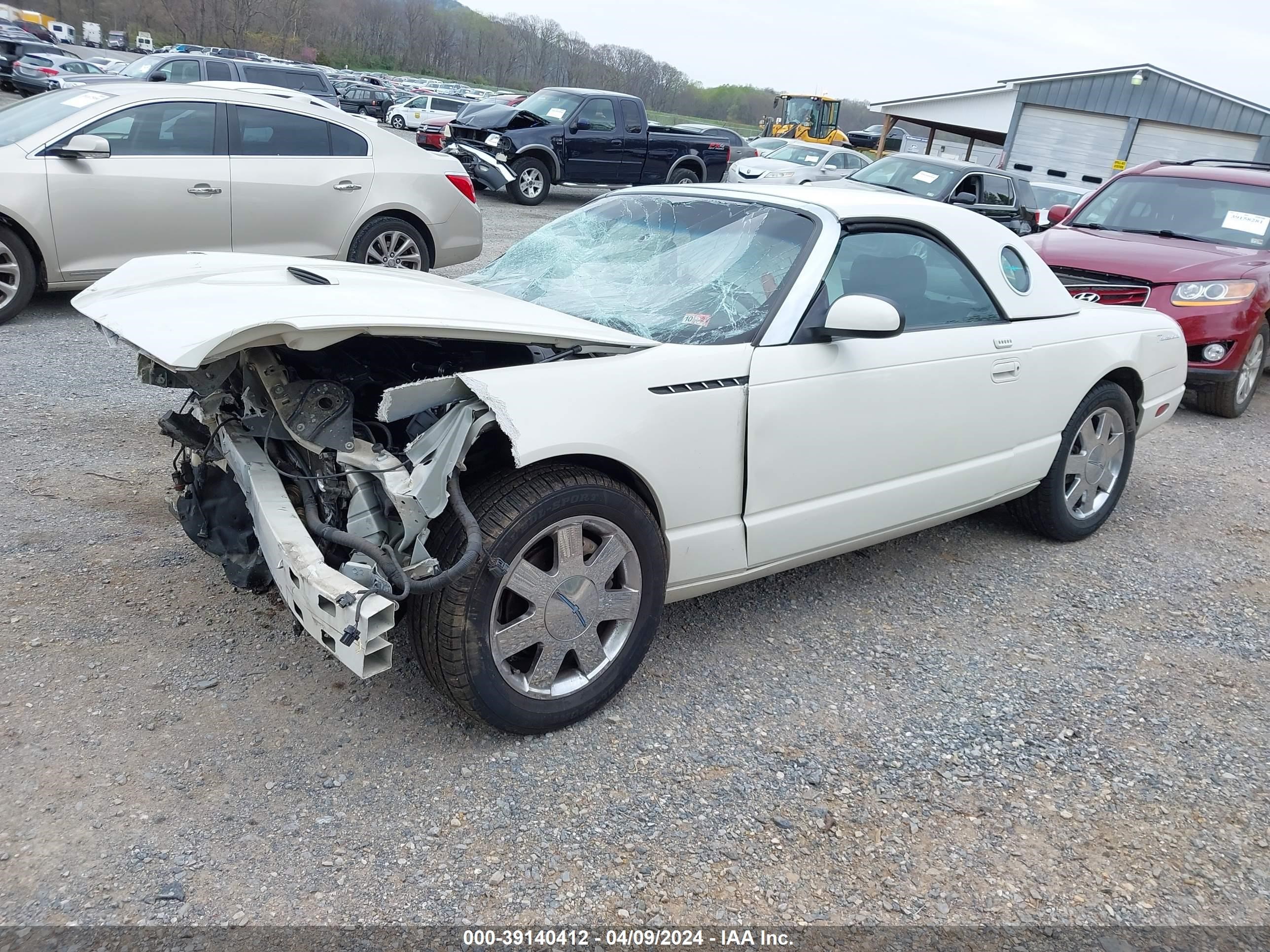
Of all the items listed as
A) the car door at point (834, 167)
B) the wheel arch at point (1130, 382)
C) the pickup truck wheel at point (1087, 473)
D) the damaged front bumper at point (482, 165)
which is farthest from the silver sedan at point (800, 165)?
the pickup truck wheel at point (1087, 473)

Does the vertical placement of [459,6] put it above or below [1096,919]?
above

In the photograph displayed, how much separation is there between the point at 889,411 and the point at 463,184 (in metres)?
5.97

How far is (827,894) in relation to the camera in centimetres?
230

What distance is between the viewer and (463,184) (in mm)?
8227

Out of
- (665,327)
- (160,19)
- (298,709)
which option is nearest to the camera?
(298,709)

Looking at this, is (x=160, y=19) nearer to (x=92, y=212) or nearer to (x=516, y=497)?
(x=92, y=212)

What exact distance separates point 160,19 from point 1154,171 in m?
83.7

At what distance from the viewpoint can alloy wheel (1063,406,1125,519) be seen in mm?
4340

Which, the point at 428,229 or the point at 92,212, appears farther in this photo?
the point at 428,229

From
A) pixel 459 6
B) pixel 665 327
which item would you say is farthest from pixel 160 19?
pixel 665 327

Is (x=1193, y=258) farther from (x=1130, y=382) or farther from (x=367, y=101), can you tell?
(x=367, y=101)

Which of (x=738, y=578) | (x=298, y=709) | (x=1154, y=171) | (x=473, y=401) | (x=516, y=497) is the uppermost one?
(x=1154, y=171)

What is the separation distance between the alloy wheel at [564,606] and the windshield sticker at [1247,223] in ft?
23.6

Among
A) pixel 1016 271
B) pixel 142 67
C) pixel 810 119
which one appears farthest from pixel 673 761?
pixel 810 119
